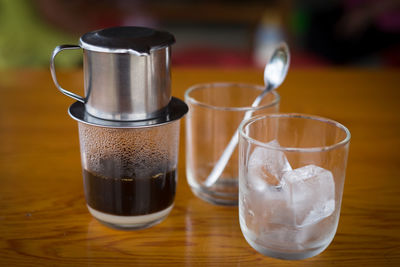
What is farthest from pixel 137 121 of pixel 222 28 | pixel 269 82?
pixel 222 28

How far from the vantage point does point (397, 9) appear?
95.0 inches

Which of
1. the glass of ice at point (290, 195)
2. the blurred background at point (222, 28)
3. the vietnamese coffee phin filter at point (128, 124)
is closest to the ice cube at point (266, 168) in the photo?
the glass of ice at point (290, 195)

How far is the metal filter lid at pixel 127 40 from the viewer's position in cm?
48

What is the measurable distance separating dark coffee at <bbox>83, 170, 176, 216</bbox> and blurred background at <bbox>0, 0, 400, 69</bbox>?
125cm

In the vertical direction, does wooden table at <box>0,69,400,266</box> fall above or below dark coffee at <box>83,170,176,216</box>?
below

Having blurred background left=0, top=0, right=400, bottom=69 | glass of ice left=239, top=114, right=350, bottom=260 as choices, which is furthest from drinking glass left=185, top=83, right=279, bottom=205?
blurred background left=0, top=0, right=400, bottom=69

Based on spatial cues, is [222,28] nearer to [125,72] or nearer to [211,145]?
[211,145]

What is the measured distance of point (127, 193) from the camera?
54cm

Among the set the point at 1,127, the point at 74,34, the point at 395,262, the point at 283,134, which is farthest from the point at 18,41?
the point at 395,262

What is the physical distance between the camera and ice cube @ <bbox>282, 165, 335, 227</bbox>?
0.48m

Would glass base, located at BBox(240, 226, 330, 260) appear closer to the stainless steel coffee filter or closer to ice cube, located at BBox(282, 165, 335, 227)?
ice cube, located at BBox(282, 165, 335, 227)

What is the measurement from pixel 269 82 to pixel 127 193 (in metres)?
0.26

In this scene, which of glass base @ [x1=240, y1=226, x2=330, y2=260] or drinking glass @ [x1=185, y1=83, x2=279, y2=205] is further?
drinking glass @ [x1=185, y1=83, x2=279, y2=205]

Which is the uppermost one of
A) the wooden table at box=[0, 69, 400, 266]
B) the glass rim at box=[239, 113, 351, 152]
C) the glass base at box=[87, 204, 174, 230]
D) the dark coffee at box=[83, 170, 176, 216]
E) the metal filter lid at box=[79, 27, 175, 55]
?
the metal filter lid at box=[79, 27, 175, 55]
